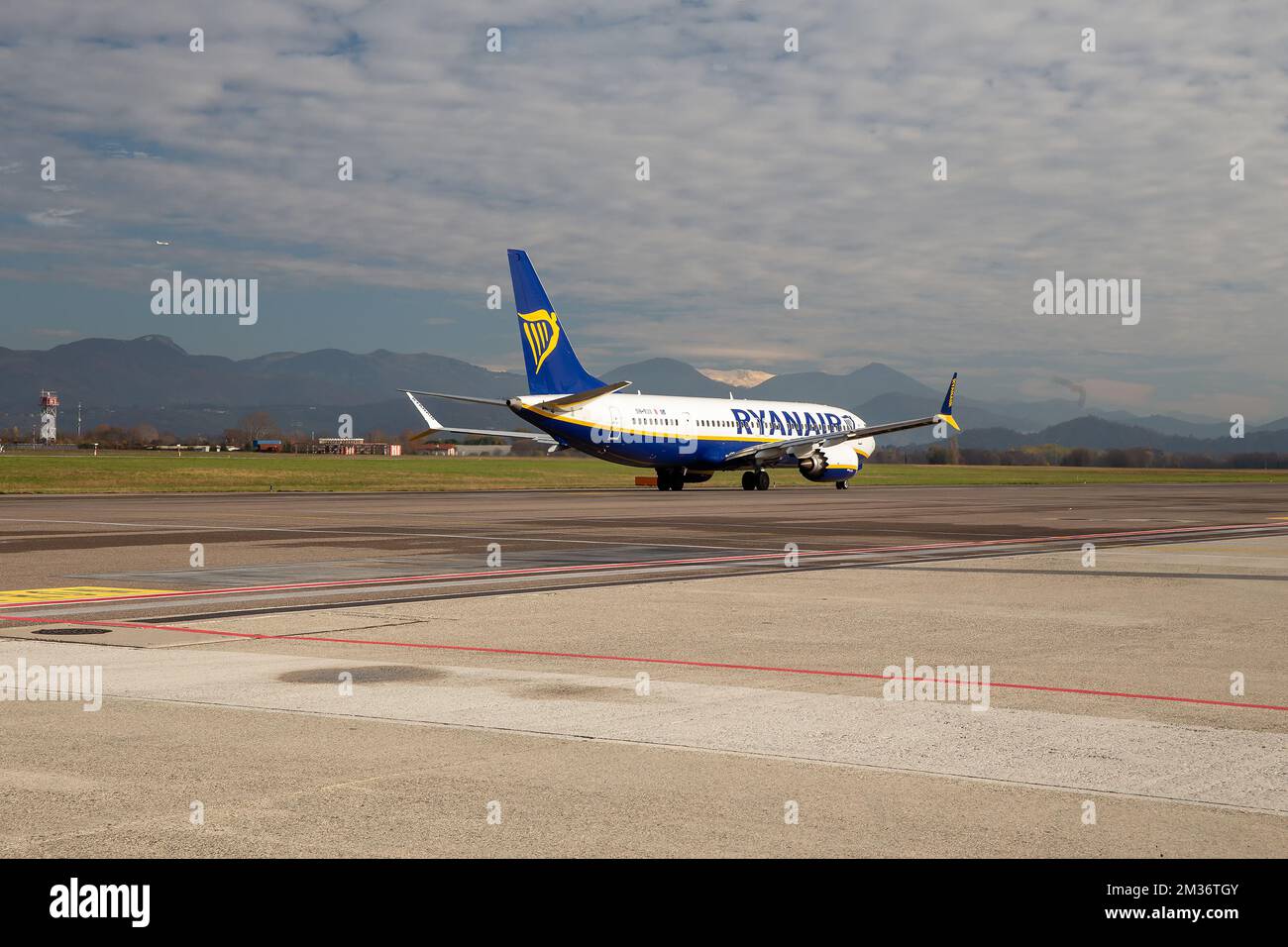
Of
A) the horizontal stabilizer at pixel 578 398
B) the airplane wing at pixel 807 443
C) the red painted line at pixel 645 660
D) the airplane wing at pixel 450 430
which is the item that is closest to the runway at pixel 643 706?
the red painted line at pixel 645 660

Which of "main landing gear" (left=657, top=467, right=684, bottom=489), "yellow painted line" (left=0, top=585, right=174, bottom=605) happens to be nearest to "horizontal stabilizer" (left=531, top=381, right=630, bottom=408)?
"main landing gear" (left=657, top=467, right=684, bottom=489)

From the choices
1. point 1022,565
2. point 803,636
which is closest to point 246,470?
point 1022,565

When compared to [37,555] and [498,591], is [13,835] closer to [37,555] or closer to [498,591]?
[498,591]

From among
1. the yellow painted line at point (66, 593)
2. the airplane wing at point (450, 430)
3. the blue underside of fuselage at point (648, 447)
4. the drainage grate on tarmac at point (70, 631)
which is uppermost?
the airplane wing at point (450, 430)

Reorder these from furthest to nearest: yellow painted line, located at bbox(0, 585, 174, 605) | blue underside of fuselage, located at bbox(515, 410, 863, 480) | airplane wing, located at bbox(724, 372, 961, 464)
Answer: airplane wing, located at bbox(724, 372, 961, 464), blue underside of fuselage, located at bbox(515, 410, 863, 480), yellow painted line, located at bbox(0, 585, 174, 605)

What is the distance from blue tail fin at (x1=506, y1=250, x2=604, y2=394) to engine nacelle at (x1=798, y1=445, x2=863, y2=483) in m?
14.3

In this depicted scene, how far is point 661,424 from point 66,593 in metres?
41.2

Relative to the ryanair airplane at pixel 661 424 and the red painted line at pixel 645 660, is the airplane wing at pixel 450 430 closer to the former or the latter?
the ryanair airplane at pixel 661 424

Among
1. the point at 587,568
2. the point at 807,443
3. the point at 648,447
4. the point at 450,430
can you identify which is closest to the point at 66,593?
the point at 587,568

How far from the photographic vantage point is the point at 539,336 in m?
54.6

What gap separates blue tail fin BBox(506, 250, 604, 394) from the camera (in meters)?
54.6

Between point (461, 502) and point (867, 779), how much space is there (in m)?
41.3

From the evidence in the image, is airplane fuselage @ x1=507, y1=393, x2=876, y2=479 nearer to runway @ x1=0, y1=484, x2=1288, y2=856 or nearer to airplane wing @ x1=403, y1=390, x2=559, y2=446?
airplane wing @ x1=403, y1=390, x2=559, y2=446

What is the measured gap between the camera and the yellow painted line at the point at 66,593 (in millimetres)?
17000
